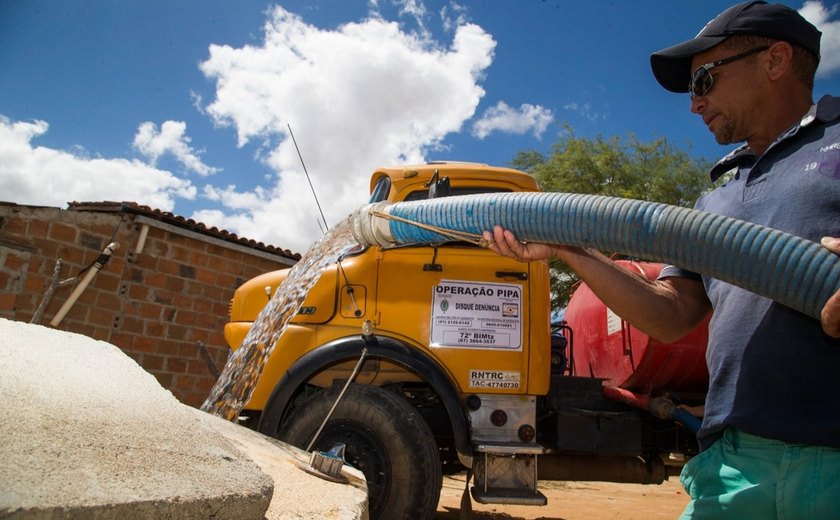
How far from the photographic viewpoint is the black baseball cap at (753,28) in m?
1.68

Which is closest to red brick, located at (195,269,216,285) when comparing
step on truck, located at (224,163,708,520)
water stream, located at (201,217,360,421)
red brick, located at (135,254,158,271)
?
red brick, located at (135,254,158,271)

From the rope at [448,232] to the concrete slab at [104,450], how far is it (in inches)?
42.0

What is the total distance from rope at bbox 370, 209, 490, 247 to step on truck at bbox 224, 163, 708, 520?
2.79 ft

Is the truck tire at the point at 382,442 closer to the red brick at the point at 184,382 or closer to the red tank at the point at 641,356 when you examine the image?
the red tank at the point at 641,356

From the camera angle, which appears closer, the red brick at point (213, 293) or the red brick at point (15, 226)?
the red brick at point (15, 226)

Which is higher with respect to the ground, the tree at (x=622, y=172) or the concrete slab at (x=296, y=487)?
the tree at (x=622, y=172)

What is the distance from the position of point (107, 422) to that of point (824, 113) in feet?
6.76

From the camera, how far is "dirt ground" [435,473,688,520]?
19.6 ft

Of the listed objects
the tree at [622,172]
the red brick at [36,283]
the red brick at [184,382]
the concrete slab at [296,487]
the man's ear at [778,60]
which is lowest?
the concrete slab at [296,487]

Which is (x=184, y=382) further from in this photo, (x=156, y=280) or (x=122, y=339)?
(x=156, y=280)

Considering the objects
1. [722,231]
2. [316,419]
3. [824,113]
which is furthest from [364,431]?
[824,113]

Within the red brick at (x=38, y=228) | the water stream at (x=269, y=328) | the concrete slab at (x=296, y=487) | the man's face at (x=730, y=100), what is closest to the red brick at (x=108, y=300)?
the red brick at (x=38, y=228)

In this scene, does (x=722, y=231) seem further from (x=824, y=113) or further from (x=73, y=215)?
(x=73, y=215)

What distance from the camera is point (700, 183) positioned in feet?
60.6
